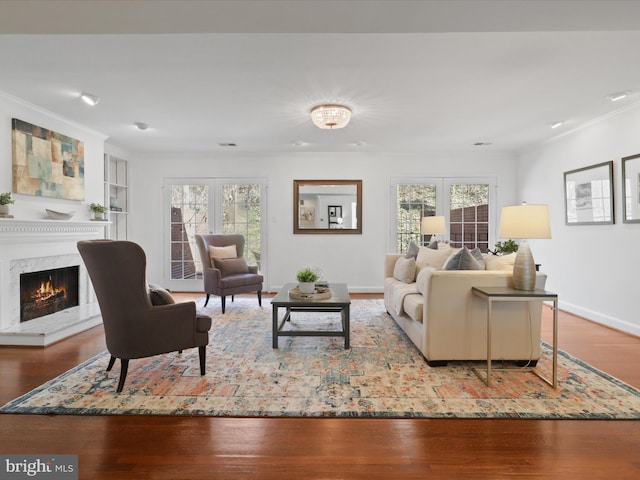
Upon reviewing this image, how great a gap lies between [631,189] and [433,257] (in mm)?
2271

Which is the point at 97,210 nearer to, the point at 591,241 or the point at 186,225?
the point at 186,225

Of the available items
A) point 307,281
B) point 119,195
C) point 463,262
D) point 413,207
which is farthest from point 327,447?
point 119,195

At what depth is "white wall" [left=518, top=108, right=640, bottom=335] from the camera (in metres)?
3.86

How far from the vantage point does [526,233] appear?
8.63 ft

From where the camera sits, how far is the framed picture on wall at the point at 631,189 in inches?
147

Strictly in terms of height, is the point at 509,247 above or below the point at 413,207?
below

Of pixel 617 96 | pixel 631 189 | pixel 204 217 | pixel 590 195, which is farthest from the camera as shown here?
pixel 204 217

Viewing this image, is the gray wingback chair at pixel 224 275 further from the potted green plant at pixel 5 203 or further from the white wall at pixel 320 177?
the potted green plant at pixel 5 203

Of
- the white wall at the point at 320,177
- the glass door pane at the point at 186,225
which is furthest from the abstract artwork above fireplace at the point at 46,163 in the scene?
the glass door pane at the point at 186,225

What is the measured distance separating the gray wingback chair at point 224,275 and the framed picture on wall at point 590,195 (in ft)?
14.5

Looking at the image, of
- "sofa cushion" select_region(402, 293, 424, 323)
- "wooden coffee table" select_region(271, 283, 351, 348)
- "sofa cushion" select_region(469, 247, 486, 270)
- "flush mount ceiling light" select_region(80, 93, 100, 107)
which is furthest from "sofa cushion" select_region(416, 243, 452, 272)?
"flush mount ceiling light" select_region(80, 93, 100, 107)

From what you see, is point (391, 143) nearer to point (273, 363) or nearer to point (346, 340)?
point (346, 340)

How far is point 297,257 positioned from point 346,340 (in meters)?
3.08

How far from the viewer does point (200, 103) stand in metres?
3.71
